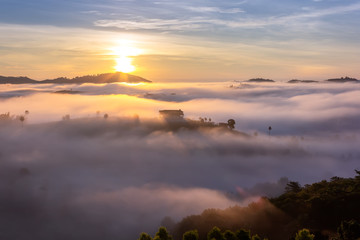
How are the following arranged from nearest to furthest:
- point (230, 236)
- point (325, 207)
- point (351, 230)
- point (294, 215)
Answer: point (351, 230)
point (230, 236)
point (325, 207)
point (294, 215)

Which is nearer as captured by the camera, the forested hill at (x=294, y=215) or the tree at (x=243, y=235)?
the tree at (x=243, y=235)

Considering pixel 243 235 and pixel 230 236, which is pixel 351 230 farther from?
pixel 230 236

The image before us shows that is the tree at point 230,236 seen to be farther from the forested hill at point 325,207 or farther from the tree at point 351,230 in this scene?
the forested hill at point 325,207

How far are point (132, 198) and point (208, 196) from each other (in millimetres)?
36359

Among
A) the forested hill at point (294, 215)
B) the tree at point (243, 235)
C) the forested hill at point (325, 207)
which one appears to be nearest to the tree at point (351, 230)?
the forested hill at point (294, 215)

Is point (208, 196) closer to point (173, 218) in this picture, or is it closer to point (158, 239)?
point (173, 218)

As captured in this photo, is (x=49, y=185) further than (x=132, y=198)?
Yes

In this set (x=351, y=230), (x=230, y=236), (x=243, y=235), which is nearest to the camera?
(x=351, y=230)

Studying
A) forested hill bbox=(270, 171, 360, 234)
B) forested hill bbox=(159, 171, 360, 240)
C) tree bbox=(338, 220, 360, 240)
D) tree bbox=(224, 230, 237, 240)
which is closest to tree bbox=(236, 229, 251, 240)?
tree bbox=(224, 230, 237, 240)

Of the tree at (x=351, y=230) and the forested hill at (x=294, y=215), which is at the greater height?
the tree at (x=351, y=230)

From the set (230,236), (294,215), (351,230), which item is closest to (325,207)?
(294,215)

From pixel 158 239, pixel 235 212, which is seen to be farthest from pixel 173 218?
pixel 158 239

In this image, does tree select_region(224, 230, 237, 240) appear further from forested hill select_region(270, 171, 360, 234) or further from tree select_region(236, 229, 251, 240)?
forested hill select_region(270, 171, 360, 234)

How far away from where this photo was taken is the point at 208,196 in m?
168
